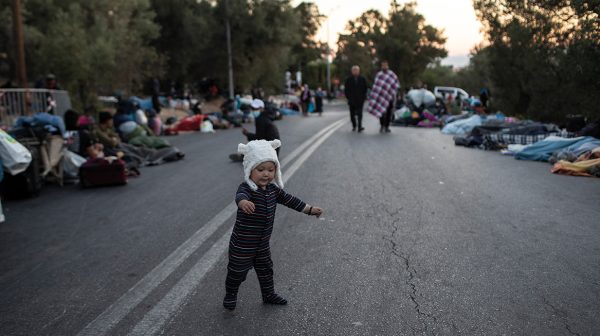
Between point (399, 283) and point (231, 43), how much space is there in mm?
36952

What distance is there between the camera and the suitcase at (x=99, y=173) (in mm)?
9797

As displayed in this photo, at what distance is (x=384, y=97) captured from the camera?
19.5m

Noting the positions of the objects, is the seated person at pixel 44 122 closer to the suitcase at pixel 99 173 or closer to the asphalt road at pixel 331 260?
the suitcase at pixel 99 173

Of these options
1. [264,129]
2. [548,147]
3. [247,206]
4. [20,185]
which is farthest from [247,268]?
[548,147]

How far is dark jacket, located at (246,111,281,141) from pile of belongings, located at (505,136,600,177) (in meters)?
4.82

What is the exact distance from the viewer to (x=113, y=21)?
28.6 meters

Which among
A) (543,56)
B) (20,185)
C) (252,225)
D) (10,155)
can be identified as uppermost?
(543,56)

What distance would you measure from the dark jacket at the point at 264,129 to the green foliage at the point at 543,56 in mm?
5572

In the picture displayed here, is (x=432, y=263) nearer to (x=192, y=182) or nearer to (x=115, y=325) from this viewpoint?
(x=115, y=325)

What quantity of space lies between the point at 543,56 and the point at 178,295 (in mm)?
15524

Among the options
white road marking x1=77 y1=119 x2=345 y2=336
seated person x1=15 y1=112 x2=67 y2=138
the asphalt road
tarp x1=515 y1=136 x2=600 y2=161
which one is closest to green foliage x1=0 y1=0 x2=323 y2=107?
seated person x1=15 y1=112 x2=67 y2=138

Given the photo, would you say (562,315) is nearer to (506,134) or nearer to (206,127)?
(506,134)

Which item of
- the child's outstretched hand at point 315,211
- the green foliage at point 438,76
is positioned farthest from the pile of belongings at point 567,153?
the green foliage at point 438,76

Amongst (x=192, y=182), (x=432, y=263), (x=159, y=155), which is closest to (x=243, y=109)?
(x=159, y=155)
